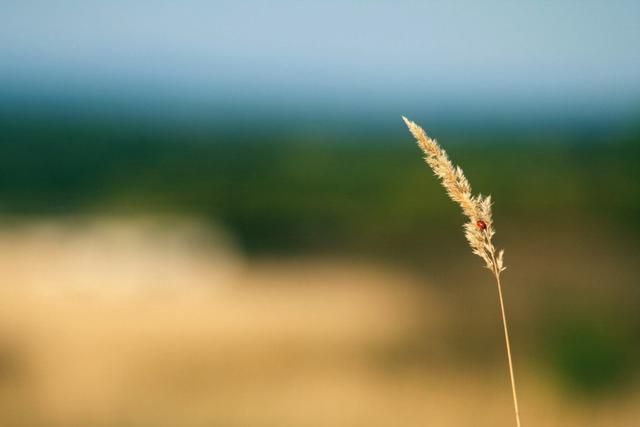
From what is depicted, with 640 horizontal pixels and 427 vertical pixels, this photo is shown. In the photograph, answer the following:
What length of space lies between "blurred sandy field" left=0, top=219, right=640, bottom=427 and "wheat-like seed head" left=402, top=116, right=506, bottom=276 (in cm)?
705

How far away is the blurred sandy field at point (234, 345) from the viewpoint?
9750 mm

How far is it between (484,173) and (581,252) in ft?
25.4

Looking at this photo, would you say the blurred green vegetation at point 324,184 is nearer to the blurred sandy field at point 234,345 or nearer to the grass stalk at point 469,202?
the blurred sandy field at point 234,345

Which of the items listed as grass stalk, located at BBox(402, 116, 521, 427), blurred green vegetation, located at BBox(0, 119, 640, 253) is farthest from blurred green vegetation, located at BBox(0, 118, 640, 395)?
grass stalk, located at BBox(402, 116, 521, 427)

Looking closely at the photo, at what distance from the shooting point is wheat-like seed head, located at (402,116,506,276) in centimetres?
157

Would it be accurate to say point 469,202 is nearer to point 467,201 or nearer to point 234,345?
point 467,201

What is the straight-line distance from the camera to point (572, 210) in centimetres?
2127

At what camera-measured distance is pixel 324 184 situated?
97.8 ft

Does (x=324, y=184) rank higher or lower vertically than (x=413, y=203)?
higher

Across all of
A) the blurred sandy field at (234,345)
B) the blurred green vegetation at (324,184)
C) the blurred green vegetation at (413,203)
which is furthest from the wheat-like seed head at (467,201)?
the blurred green vegetation at (324,184)

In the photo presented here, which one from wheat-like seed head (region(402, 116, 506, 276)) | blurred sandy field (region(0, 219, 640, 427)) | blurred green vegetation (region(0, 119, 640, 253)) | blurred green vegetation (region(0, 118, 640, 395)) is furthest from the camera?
blurred green vegetation (region(0, 119, 640, 253))

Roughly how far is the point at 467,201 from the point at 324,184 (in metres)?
28.2

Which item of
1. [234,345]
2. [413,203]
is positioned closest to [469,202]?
[234,345]

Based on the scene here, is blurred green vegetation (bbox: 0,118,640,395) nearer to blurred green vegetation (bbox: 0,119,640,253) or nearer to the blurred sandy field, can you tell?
blurred green vegetation (bbox: 0,119,640,253)
